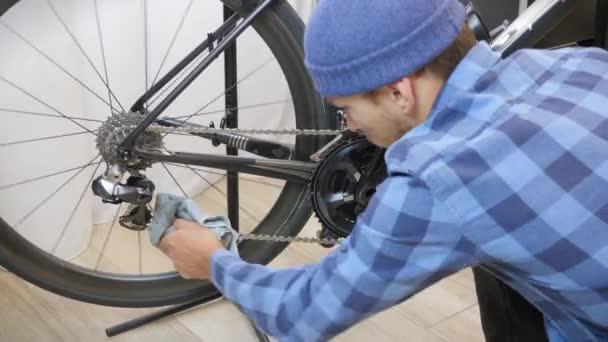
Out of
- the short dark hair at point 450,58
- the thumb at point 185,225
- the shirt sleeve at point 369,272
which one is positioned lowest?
the shirt sleeve at point 369,272

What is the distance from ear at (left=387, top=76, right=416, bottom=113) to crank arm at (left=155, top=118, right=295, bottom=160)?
0.49 meters

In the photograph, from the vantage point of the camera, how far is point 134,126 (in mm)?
1161

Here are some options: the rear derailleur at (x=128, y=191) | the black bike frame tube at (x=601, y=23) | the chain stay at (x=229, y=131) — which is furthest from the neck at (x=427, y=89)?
the black bike frame tube at (x=601, y=23)

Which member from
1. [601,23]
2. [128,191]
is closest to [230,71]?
[128,191]

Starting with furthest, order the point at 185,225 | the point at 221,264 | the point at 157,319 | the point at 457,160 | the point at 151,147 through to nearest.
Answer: the point at 157,319 < the point at 151,147 < the point at 185,225 < the point at 221,264 < the point at 457,160

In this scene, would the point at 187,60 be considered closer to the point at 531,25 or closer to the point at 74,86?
the point at 74,86

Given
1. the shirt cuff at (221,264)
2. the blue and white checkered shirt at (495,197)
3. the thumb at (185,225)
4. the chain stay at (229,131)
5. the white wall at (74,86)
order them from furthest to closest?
the white wall at (74,86), the chain stay at (229,131), the thumb at (185,225), the shirt cuff at (221,264), the blue and white checkered shirt at (495,197)

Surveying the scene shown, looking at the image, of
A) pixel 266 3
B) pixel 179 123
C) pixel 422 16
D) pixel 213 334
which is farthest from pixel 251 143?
pixel 422 16

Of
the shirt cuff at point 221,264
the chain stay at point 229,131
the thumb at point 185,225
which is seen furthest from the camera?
the chain stay at point 229,131

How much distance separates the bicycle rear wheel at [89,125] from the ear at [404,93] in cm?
46

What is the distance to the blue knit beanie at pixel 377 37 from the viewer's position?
720mm

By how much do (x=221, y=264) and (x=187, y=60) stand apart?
38 centimetres

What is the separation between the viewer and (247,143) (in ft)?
4.00

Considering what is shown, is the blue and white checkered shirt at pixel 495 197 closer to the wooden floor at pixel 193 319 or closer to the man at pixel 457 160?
the man at pixel 457 160
